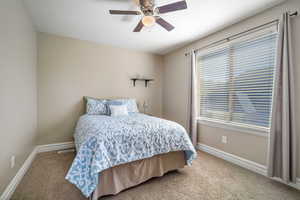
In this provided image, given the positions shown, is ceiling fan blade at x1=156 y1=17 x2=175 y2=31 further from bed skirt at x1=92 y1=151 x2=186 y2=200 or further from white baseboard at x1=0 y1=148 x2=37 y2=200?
white baseboard at x1=0 y1=148 x2=37 y2=200

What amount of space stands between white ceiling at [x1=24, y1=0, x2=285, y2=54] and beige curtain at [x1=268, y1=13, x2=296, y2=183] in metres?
0.65

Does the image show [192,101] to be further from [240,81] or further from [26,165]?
[26,165]

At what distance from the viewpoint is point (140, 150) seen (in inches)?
63.6

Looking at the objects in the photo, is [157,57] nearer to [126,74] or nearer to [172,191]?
[126,74]

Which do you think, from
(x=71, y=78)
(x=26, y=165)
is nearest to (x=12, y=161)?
(x=26, y=165)

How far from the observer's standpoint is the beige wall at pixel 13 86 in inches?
53.3

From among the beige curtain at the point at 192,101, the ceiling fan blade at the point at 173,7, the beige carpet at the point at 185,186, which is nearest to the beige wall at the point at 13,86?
the beige carpet at the point at 185,186

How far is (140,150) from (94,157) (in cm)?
53

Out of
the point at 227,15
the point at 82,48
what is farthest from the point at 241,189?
the point at 82,48

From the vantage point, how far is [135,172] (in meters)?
1.63

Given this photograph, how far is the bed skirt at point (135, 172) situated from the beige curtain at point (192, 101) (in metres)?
1.04

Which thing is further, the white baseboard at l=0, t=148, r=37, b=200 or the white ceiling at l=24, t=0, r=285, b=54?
the white ceiling at l=24, t=0, r=285, b=54

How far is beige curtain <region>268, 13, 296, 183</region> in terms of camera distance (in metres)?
1.61

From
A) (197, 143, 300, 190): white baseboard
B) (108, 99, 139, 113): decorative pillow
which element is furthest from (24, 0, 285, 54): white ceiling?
(197, 143, 300, 190): white baseboard
